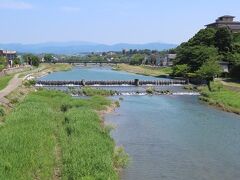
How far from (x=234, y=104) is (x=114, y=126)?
13968 mm

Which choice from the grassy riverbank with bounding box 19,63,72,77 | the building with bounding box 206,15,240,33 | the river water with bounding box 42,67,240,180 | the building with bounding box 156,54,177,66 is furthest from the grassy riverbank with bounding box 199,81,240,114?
the building with bounding box 156,54,177,66

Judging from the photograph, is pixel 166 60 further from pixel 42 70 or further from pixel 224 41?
pixel 224 41

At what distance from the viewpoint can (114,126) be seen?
29.5 meters

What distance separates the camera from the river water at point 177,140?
18984mm

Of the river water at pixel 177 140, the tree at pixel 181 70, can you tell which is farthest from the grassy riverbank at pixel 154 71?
the river water at pixel 177 140

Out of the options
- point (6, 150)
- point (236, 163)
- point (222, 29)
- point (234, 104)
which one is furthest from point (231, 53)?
point (6, 150)

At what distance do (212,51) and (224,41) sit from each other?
543cm

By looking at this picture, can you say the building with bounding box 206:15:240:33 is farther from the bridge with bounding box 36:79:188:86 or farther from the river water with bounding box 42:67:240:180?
the river water with bounding box 42:67:240:180

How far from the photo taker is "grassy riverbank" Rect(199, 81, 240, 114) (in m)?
38.4

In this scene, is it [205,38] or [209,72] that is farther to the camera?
[205,38]

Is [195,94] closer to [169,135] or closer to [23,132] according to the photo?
[169,135]

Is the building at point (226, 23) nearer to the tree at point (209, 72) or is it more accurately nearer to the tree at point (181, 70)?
the tree at point (181, 70)

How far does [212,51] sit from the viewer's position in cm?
6962

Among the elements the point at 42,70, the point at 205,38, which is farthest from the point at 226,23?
the point at 42,70
